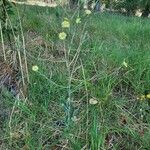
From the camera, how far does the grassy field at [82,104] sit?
2566 mm

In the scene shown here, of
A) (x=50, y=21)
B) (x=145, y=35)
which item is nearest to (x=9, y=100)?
(x=50, y=21)

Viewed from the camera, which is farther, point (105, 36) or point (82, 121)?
point (105, 36)

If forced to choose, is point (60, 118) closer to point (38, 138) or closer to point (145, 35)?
point (38, 138)

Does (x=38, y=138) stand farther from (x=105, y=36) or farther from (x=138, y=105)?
(x=105, y=36)

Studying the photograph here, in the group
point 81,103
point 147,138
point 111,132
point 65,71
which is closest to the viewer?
point 147,138

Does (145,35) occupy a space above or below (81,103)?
below

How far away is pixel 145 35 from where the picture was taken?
4.70 m

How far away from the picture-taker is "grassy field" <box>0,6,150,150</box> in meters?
2.57

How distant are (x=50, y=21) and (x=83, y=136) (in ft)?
6.31

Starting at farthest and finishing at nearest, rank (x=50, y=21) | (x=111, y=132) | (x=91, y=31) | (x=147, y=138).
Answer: (x=91, y=31), (x=50, y=21), (x=111, y=132), (x=147, y=138)

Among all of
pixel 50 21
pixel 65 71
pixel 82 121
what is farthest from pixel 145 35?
pixel 82 121

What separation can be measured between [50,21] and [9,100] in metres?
1.55

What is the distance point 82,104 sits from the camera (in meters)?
2.87

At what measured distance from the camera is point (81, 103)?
2871 millimetres
